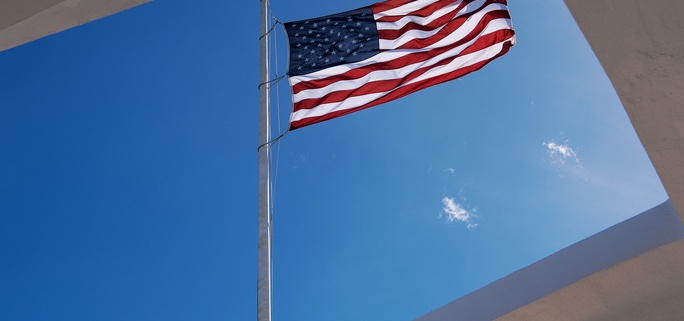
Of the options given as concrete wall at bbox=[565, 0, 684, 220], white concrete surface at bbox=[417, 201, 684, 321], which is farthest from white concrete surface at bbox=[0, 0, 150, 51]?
white concrete surface at bbox=[417, 201, 684, 321]

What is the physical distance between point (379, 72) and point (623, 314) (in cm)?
285

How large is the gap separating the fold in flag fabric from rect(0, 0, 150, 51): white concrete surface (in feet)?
5.10

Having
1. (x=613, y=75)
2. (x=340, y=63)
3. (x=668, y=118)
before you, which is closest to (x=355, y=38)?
(x=340, y=63)

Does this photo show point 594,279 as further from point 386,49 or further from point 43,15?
point 43,15

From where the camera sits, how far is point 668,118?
5512mm

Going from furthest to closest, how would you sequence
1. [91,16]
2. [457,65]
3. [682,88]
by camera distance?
[457,65]
[682,88]
[91,16]

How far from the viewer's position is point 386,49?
6.27m

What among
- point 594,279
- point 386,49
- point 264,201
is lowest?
point 594,279

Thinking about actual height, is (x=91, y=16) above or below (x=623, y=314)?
above

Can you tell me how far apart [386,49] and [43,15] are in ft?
8.90

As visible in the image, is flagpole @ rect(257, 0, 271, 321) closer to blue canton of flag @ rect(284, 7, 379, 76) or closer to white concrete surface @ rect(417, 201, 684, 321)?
blue canton of flag @ rect(284, 7, 379, 76)

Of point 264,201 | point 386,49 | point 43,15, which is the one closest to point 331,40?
point 386,49

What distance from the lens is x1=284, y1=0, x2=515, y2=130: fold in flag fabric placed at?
601 cm

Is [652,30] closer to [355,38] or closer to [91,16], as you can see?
[355,38]
